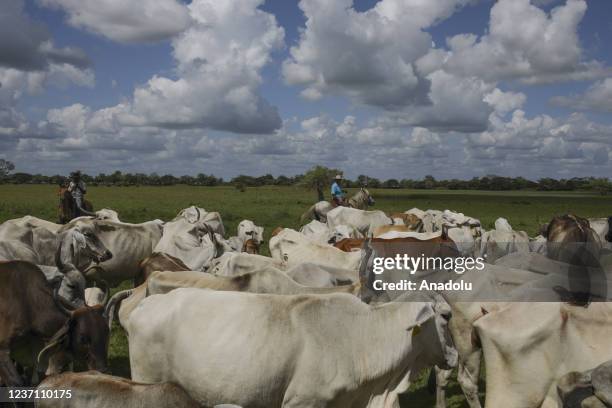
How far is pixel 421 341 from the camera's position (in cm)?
570

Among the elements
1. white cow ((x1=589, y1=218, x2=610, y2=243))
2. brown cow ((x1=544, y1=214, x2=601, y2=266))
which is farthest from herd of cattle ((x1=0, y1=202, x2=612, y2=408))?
white cow ((x1=589, y1=218, x2=610, y2=243))

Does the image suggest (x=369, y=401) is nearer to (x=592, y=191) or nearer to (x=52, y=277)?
(x=52, y=277)

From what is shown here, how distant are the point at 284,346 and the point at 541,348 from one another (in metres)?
2.36

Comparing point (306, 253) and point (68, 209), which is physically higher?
point (68, 209)

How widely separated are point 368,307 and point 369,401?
0.91m

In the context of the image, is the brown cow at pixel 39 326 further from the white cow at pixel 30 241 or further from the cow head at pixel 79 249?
the white cow at pixel 30 241

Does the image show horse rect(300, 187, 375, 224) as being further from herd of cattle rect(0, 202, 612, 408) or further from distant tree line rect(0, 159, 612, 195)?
distant tree line rect(0, 159, 612, 195)

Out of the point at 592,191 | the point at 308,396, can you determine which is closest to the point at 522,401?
the point at 308,396

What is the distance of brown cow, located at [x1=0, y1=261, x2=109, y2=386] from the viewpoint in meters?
5.88

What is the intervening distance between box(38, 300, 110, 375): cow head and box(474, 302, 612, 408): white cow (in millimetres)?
3891

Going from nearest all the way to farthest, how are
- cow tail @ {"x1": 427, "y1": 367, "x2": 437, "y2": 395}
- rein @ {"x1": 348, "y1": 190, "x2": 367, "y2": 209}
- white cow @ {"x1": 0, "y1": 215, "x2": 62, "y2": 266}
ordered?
cow tail @ {"x1": 427, "y1": 367, "x2": 437, "y2": 395} < white cow @ {"x1": 0, "y1": 215, "x2": 62, "y2": 266} < rein @ {"x1": 348, "y1": 190, "x2": 367, "y2": 209}

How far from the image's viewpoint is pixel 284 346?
5.13m

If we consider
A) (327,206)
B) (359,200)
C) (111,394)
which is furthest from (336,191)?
(111,394)

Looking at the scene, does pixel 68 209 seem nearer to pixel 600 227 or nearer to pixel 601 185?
pixel 600 227
